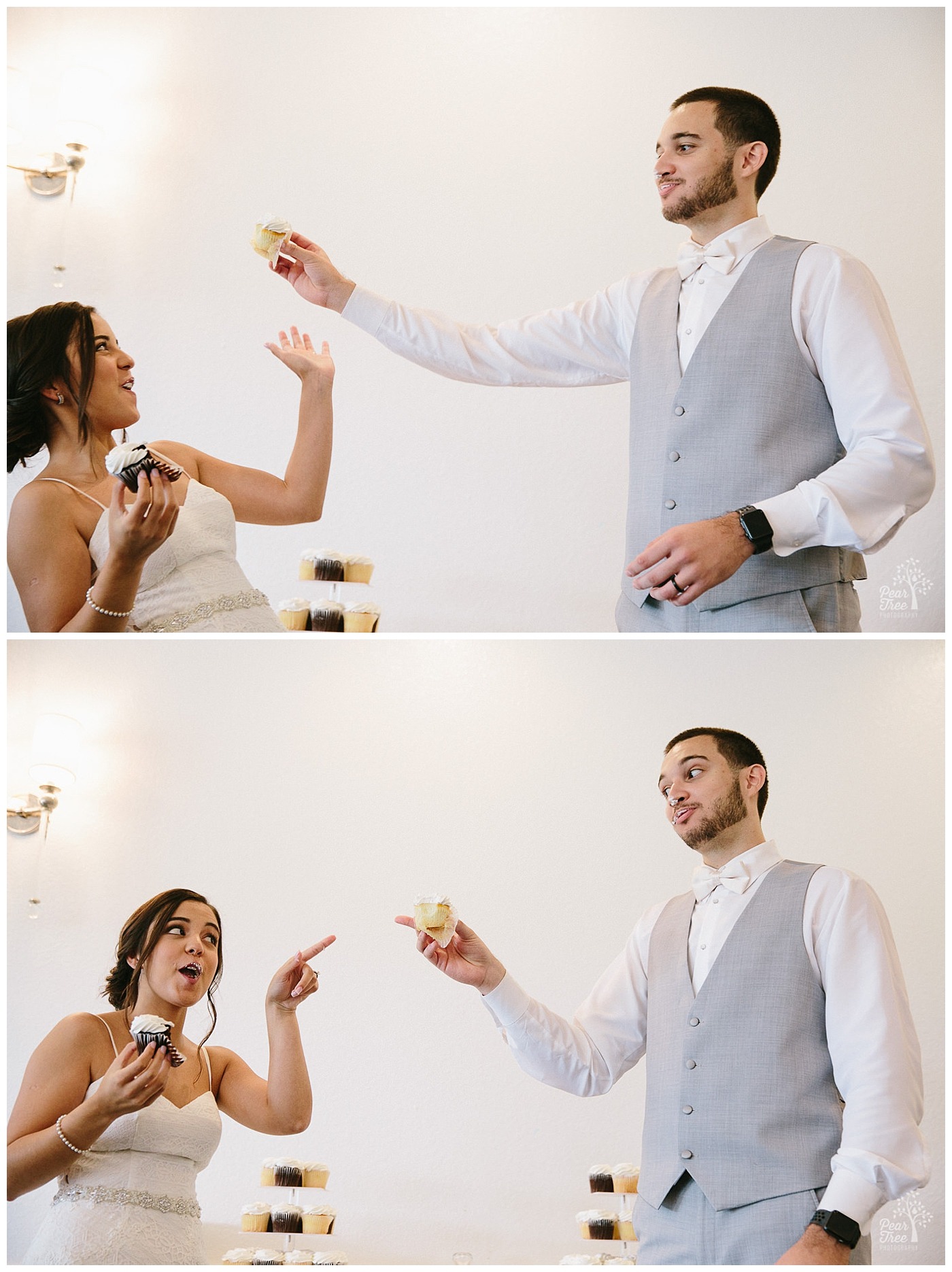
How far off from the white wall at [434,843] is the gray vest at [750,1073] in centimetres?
145

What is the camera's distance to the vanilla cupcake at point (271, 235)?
2645 mm

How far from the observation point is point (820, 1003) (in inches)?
88.8

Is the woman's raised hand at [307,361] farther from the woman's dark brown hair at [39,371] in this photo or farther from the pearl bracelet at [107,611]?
the pearl bracelet at [107,611]

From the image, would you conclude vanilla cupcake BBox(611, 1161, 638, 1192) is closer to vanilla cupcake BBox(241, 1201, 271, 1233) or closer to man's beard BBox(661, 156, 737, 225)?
vanilla cupcake BBox(241, 1201, 271, 1233)

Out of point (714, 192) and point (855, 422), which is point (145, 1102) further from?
point (714, 192)

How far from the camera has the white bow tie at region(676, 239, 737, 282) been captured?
2438mm

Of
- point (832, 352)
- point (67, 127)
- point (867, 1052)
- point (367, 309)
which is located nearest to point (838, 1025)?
point (867, 1052)

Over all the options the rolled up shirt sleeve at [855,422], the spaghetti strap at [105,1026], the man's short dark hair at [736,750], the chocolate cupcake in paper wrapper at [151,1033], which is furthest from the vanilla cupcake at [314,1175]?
the rolled up shirt sleeve at [855,422]

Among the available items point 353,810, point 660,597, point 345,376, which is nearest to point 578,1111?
point 353,810

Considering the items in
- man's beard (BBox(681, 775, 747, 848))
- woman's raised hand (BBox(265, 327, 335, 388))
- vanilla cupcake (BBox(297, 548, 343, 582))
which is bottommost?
man's beard (BBox(681, 775, 747, 848))

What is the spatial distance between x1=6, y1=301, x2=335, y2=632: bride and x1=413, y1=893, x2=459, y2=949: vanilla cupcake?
698 millimetres

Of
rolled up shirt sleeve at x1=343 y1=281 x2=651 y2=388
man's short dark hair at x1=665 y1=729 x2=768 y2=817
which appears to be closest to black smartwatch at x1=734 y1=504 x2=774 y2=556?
man's short dark hair at x1=665 y1=729 x2=768 y2=817

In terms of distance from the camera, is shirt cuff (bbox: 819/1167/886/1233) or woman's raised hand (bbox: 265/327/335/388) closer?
shirt cuff (bbox: 819/1167/886/1233)

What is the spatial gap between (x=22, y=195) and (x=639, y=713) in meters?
2.61
